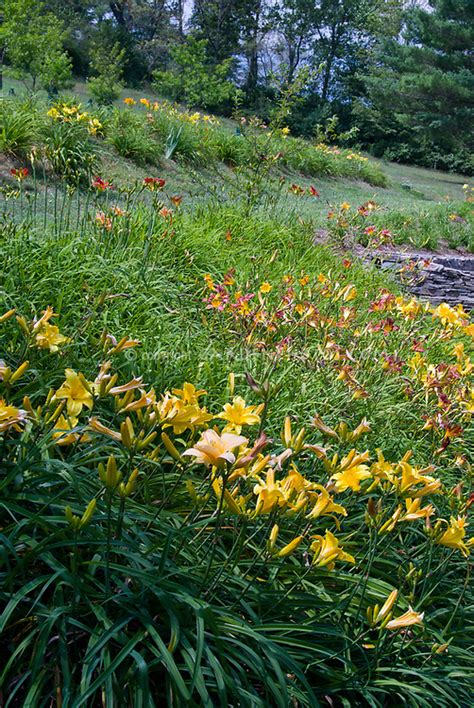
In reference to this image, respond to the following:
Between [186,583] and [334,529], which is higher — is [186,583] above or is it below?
above

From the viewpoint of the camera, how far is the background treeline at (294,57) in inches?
488

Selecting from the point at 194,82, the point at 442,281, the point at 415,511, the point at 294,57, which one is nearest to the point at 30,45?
the point at 194,82

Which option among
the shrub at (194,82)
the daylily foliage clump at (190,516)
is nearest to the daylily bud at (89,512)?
the daylily foliage clump at (190,516)

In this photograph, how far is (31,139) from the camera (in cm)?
579

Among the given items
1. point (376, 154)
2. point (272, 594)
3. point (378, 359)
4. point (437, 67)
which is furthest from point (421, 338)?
point (376, 154)

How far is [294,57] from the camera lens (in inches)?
1248

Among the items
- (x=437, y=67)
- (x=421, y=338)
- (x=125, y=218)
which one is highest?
(x=437, y=67)

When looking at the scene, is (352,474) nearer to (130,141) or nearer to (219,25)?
(130,141)

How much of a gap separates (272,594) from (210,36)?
30578 mm

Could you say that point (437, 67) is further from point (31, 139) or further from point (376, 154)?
point (31, 139)

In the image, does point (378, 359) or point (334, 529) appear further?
point (378, 359)

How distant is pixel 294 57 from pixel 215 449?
34.9m

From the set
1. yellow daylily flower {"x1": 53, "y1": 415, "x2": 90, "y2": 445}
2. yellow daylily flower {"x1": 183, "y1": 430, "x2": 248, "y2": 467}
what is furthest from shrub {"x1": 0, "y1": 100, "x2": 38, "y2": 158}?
yellow daylily flower {"x1": 183, "y1": 430, "x2": 248, "y2": 467}

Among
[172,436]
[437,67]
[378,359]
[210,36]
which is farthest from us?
[210,36]
